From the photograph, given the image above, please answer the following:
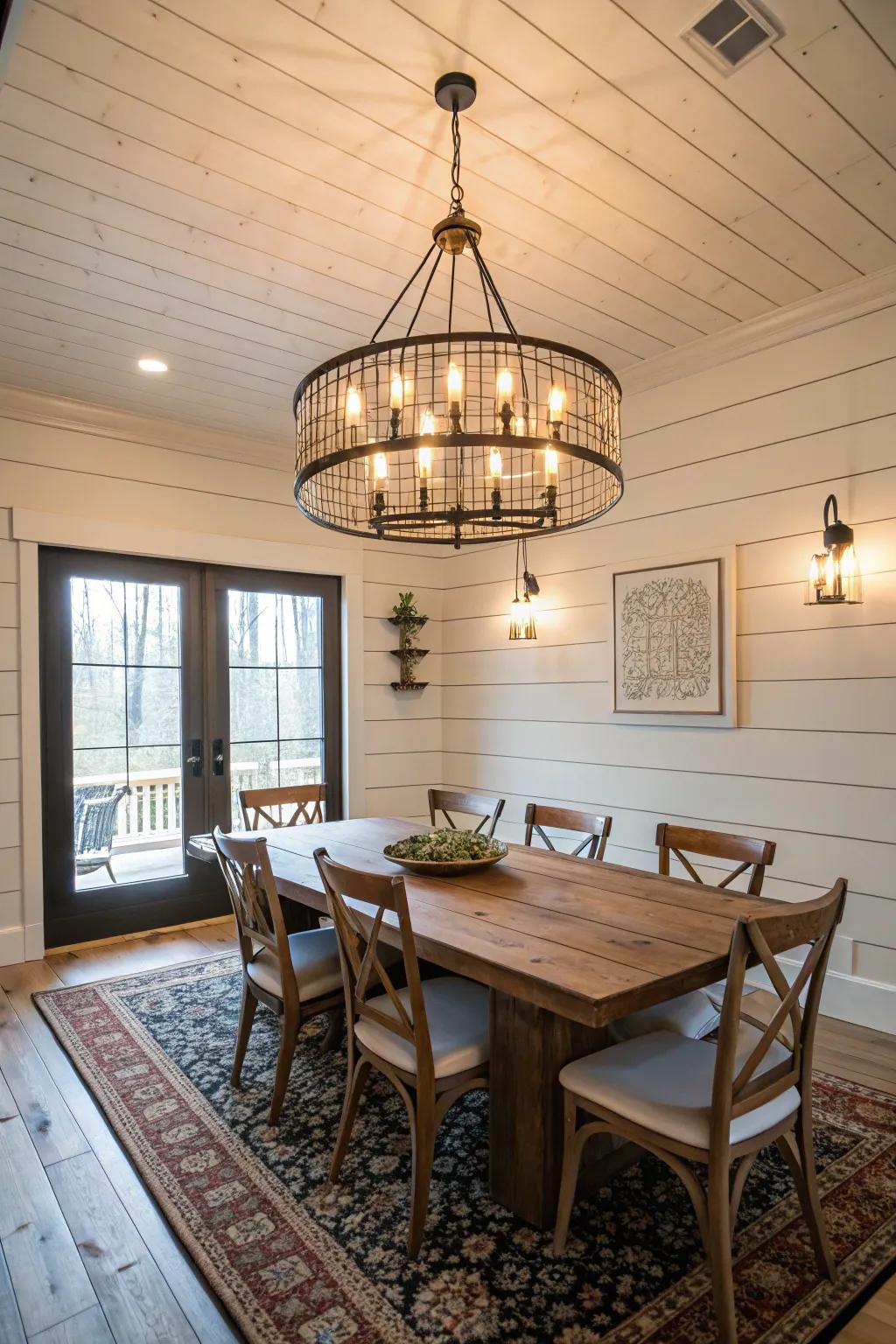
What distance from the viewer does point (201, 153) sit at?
7.26 ft

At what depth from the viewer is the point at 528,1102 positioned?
193 cm

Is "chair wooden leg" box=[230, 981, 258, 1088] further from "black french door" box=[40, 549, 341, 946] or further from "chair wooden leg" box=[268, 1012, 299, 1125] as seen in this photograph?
"black french door" box=[40, 549, 341, 946]

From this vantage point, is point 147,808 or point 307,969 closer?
point 307,969

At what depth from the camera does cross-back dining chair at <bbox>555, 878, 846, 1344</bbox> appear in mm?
1527

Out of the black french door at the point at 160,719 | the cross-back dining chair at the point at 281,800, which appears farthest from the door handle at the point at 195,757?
the cross-back dining chair at the point at 281,800

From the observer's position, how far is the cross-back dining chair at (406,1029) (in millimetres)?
1854

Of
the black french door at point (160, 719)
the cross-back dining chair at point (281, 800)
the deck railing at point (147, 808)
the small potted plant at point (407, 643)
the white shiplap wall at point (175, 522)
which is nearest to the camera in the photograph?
the cross-back dining chair at point (281, 800)

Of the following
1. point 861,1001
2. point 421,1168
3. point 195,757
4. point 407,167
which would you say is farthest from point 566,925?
point 195,757

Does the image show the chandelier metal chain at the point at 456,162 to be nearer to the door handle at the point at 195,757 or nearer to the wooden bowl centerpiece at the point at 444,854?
the wooden bowl centerpiece at the point at 444,854

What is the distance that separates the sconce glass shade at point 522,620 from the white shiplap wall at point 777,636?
0.17 meters

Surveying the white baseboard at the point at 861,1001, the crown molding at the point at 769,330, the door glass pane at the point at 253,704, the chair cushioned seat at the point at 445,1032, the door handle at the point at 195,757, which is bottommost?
the white baseboard at the point at 861,1001

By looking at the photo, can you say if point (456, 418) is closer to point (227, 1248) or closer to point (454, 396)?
point (454, 396)

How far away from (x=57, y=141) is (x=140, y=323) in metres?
1.03

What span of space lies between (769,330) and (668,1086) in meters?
2.94
